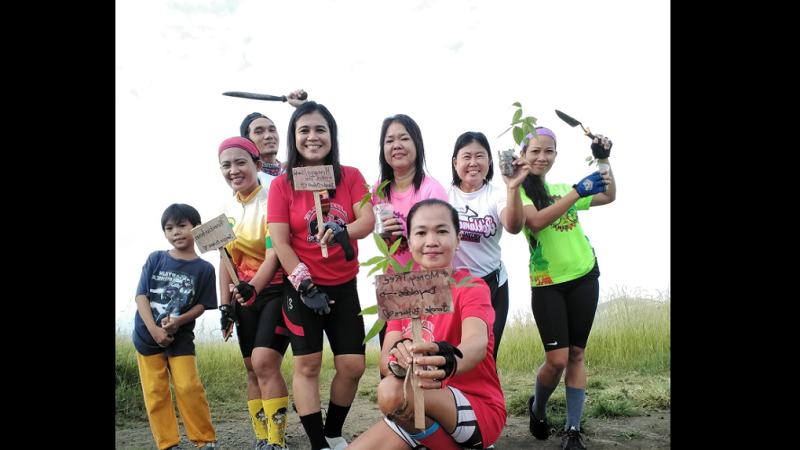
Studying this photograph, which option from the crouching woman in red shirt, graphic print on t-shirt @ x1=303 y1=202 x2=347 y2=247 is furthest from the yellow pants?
the crouching woman in red shirt

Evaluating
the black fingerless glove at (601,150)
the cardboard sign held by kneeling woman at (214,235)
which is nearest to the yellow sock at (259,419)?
the cardboard sign held by kneeling woman at (214,235)

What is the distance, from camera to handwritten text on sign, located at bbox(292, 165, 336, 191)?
10.5 feet

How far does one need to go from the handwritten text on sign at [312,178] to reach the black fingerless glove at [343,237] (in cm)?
22

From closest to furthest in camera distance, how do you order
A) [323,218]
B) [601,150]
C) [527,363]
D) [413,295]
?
[413,295] → [323,218] → [601,150] → [527,363]

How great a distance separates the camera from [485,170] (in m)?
3.71

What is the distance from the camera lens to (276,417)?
3.44 m

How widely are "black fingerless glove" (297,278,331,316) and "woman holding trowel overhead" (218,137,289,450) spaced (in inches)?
15.7

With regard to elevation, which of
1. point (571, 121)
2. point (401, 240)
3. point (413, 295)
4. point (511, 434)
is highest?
point (571, 121)

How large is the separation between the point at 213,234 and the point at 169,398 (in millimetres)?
1196

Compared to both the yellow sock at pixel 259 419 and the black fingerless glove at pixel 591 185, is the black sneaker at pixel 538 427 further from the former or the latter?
the yellow sock at pixel 259 419

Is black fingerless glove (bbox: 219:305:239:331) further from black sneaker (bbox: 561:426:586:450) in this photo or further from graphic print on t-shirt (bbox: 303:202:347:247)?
black sneaker (bbox: 561:426:586:450)

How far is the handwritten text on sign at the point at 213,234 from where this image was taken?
338cm

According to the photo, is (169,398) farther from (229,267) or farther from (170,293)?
(229,267)

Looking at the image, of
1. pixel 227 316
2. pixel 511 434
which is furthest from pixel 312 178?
pixel 511 434
